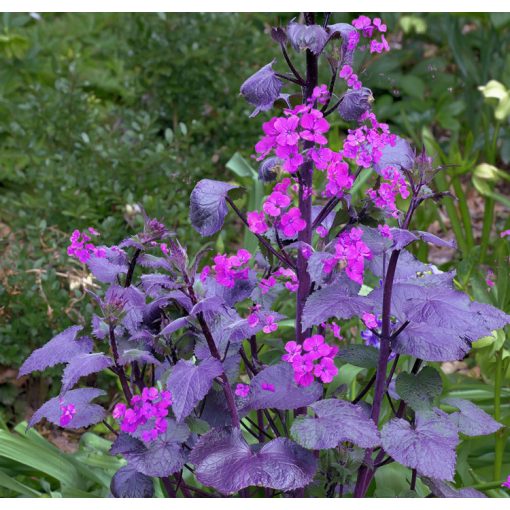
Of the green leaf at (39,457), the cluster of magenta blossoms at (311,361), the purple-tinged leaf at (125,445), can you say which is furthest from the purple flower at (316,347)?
the green leaf at (39,457)

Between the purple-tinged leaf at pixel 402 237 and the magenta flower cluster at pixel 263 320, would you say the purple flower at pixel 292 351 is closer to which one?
the magenta flower cluster at pixel 263 320

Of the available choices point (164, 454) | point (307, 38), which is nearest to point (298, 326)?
point (164, 454)

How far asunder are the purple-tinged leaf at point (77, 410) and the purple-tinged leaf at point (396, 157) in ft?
1.83

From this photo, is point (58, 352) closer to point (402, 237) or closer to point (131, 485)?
point (131, 485)

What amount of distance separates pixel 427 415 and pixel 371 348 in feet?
0.48

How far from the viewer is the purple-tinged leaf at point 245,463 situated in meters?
1.09

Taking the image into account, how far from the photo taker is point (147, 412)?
3.74ft

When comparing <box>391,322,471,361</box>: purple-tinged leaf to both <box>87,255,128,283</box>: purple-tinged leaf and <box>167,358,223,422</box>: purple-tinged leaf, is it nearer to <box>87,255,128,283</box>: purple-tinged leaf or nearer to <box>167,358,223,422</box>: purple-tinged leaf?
<box>167,358,223,422</box>: purple-tinged leaf

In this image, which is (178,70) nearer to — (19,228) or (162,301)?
(19,228)

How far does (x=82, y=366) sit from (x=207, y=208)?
282 millimetres

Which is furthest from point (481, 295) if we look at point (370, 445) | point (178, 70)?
point (178, 70)

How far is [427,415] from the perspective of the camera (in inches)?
46.2
